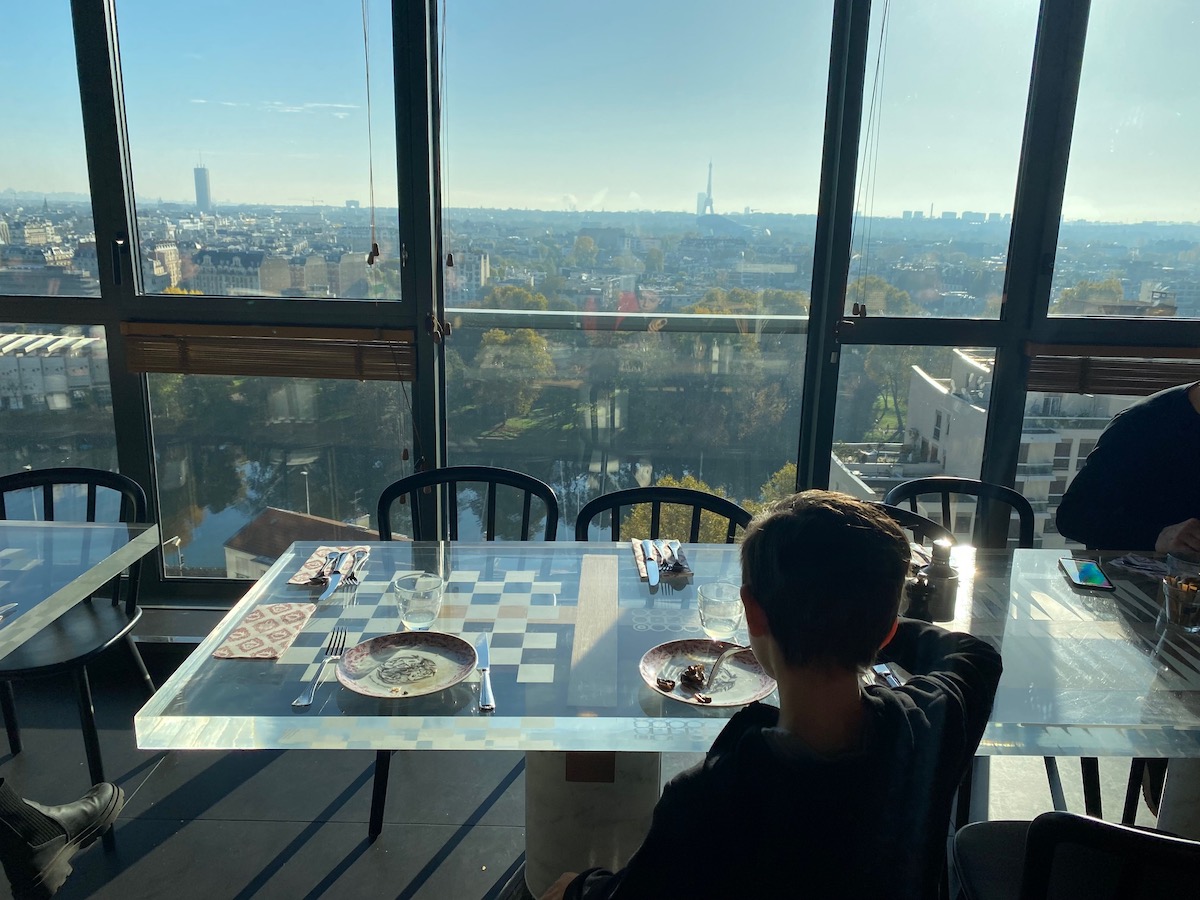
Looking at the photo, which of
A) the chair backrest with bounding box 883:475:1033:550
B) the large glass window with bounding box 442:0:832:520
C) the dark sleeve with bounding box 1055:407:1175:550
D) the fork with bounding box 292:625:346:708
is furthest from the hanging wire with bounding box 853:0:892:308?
the fork with bounding box 292:625:346:708

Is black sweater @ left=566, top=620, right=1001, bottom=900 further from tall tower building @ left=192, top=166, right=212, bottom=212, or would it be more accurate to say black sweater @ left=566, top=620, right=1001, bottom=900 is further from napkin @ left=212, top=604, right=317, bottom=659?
tall tower building @ left=192, top=166, right=212, bottom=212

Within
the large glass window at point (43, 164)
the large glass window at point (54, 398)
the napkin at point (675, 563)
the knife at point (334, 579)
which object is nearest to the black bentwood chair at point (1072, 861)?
the napkin at point (675, 563)

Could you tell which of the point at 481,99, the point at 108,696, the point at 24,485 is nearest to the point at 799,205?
the point at 481,99

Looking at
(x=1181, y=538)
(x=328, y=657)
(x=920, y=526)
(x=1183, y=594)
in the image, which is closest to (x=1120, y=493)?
(x=1181, y=538)

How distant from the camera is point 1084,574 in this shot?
202 cm

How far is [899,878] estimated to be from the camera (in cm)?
99

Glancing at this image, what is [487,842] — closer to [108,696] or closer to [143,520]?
[143,520]

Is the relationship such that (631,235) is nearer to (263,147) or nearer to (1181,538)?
(263,147)

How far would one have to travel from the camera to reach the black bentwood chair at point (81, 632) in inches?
85.0

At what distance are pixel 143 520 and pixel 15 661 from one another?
0.45m

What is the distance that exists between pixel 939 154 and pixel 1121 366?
0.92 m

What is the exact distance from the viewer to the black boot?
1.69 meters

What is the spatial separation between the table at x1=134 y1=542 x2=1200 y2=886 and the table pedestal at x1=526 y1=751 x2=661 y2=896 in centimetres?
1

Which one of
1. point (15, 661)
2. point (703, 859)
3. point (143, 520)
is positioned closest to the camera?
point (703, 859)
